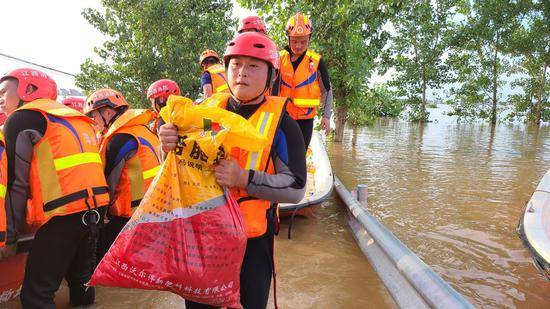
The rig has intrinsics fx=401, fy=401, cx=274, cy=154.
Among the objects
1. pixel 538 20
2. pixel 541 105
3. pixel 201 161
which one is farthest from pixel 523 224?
pixel 541 105

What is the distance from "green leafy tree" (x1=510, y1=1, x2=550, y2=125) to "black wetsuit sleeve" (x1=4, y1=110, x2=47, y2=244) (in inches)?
1282

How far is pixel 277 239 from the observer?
528cm

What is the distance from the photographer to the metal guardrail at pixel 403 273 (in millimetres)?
2254

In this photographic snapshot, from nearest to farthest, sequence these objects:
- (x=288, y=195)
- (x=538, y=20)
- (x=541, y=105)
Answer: (x=288, y=195) < (x=538, y=20) < (x=541, y=105)

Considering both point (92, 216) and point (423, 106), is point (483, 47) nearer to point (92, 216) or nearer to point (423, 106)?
point (423, 106)

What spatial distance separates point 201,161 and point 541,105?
3689 cm

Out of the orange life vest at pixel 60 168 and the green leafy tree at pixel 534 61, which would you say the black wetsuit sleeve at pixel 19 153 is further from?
the green leafy tree at pixel 534 61

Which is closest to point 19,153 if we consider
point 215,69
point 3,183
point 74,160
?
point 3,183

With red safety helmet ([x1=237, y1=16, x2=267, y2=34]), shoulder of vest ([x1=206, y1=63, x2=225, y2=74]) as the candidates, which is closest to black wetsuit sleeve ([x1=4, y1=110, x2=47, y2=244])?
red safety helmet ([x1=237, y1=16, x2=267, y2=34])

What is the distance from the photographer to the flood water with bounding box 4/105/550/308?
3.74m

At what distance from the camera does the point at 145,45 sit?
16656 millimetres

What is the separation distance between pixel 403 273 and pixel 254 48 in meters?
1.94

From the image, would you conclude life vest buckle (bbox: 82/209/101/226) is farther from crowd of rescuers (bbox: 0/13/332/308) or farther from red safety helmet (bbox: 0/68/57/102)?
red safety helmet (bbox: 0/68/57/102)

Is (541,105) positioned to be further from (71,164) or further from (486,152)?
(71,164)
